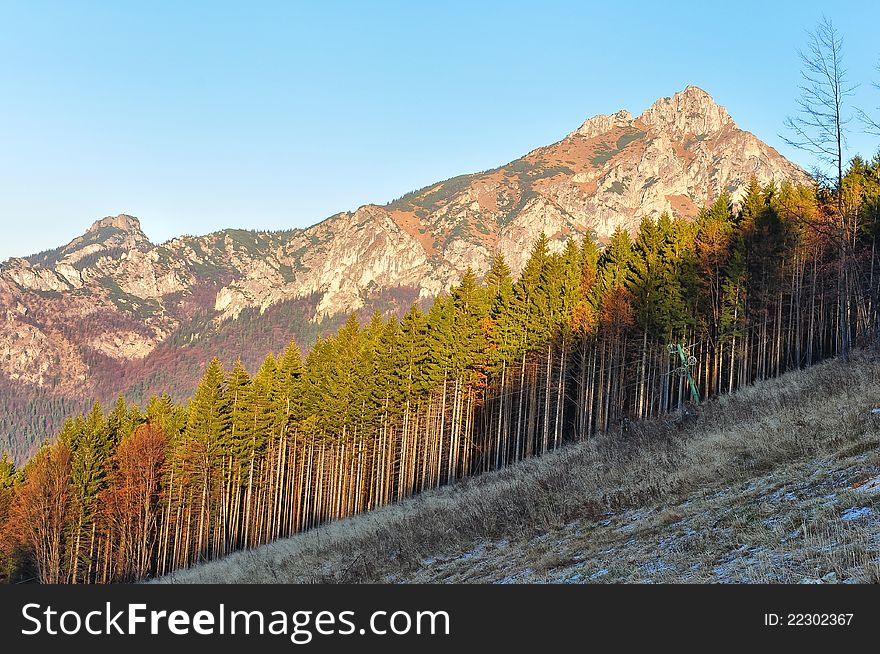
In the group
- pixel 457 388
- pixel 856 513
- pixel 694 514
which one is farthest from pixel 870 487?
pixel 457 388

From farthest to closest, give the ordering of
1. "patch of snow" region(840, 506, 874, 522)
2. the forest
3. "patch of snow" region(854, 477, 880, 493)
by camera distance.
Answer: the forest, "patch of snow" region(854, 477, 880, 493), "patch of snow" region(840, 506, 874, 522)

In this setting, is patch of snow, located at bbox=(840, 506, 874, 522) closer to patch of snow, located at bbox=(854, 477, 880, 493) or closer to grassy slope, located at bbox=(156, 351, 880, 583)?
grassy slope, located at bbox=(156, 351, 880, 583)

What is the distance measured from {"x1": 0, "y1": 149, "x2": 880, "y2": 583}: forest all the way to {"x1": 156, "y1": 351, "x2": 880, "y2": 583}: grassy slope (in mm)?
23824

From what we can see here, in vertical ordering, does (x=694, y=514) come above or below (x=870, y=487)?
below

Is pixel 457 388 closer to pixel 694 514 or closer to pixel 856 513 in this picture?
pixel 694 514

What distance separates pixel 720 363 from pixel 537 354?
12.2 meters

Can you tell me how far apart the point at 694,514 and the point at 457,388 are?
38682mm

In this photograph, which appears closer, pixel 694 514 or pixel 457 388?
pixel 694 514

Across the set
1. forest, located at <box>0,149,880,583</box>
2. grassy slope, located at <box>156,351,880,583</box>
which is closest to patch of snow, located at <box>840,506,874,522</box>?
grassy slope, located at <box>156,351,880,583</box>

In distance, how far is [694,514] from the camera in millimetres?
9461

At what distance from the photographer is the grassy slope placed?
7.00m

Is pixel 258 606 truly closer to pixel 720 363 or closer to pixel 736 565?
pixel 736 565

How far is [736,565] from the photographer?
22.4 ft

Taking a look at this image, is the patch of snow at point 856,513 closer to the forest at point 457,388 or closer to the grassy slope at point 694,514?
the grassy slope at point 694,514
